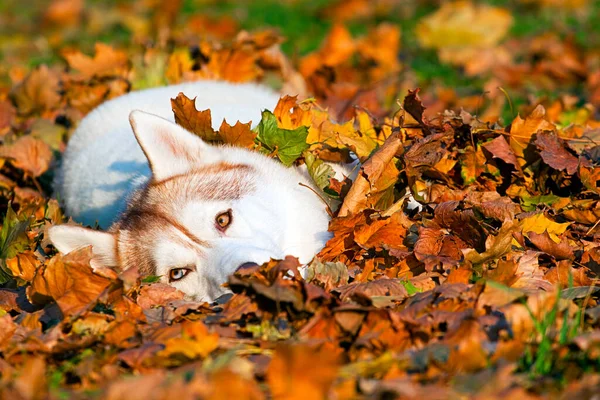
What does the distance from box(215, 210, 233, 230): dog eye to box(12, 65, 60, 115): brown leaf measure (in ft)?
10.7

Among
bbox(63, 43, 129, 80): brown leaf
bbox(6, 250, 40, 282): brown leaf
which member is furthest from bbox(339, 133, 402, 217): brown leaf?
bbox(63, 43, 129, 80): brown leaf

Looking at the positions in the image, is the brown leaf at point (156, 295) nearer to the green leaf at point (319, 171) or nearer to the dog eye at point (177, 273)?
the dog eye at point (177, 273)

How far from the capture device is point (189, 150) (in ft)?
13.1

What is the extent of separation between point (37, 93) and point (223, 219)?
3367 mm

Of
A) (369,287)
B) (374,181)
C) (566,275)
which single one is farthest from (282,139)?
(566,275)

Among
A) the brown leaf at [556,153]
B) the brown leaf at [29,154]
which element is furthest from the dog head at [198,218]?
the brown leaf at [29,154]

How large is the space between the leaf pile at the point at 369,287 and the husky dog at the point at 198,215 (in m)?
0.13

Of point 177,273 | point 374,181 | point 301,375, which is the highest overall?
point 374,181

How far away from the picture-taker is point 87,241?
145 inches

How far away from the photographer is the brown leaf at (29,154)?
17.0 feet

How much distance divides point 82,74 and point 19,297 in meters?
3.27

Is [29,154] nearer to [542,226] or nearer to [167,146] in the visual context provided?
[167,146]

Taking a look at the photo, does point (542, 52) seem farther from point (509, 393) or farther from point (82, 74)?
point (509, 393)

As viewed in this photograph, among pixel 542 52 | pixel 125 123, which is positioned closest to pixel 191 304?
pixel 125 123
